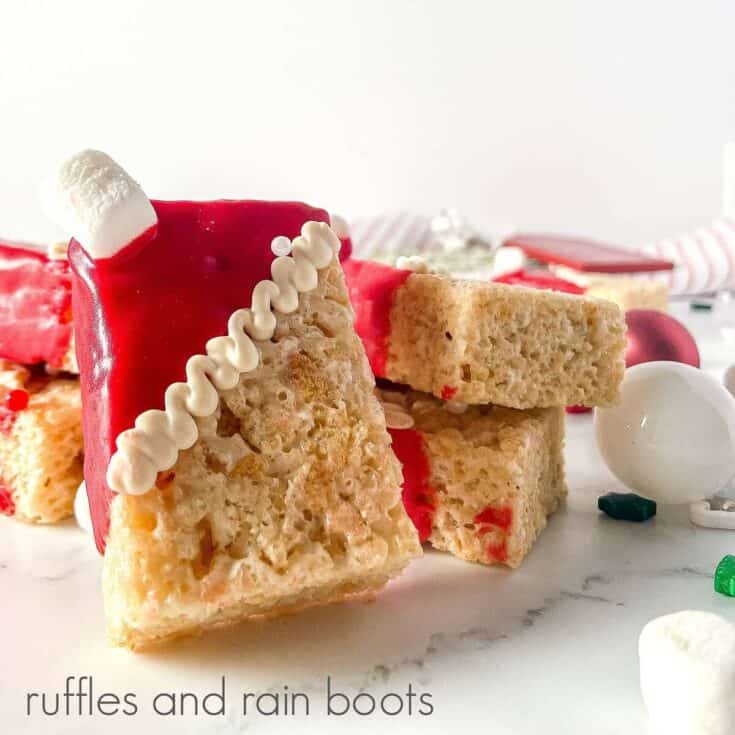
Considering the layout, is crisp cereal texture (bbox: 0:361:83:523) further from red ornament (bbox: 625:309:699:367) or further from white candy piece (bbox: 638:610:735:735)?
red ornament (bbox: 625:309:699:367)

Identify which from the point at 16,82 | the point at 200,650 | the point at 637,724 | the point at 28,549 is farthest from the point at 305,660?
the point at 16,82

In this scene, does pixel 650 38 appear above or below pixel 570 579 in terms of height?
above

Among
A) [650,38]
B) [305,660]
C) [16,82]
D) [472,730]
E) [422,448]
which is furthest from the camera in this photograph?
[650,38]

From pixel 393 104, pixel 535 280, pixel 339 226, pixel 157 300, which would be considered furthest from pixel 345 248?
pixel 393 104

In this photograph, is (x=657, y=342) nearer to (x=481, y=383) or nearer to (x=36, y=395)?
(x=481, y=383)

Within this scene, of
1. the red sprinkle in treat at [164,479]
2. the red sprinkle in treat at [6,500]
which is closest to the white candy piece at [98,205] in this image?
the red sprinkle in treat at [164,479]

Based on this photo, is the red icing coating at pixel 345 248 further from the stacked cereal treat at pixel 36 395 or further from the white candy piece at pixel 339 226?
the stacked cereal treat at pixel 36 395

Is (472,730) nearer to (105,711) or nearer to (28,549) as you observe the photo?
(105,711)
